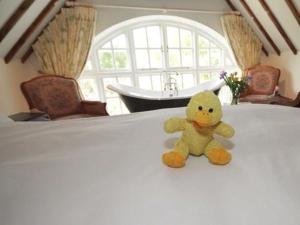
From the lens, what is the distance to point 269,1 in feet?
10.6

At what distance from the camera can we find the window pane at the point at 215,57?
455 cm

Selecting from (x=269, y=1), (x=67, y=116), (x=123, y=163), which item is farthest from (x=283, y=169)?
(x=269, y=1)

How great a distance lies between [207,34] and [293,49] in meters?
1.57

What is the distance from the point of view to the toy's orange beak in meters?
0.67

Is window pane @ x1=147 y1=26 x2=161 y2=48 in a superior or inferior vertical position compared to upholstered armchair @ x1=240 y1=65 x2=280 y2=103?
superior

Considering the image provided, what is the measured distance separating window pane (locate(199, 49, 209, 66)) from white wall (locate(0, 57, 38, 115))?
313 centimetres

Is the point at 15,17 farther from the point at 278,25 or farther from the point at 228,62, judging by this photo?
the point at 228,62

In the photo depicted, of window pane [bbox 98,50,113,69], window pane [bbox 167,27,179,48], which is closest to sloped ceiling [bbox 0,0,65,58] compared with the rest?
window pane [bbox 98,50,113,69]

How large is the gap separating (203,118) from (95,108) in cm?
229

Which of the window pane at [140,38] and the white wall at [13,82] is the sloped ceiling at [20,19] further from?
the window pane at [140,38]

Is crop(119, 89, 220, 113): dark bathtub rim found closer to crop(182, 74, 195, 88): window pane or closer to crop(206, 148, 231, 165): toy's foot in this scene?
crop(182, 74, 195, 88): window pane

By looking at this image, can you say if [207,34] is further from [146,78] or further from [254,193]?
[254,193]

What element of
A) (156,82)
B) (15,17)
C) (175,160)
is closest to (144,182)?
(175,160)

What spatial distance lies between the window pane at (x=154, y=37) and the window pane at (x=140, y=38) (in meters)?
0.10
